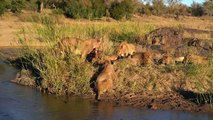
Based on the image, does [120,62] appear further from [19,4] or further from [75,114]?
[19,4]

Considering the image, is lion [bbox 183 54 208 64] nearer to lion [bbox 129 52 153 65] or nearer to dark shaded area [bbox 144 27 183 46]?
lion [bbox 129 52 153 65]

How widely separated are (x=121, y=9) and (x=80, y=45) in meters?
26.4

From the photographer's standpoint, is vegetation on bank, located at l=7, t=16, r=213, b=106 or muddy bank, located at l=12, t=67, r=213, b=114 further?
vegetation on bank, located at l=7, t=16, r=213, b=106

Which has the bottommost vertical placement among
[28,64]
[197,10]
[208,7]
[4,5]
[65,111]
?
[197,10]

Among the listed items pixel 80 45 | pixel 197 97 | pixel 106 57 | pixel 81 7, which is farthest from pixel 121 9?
pixel 197 97

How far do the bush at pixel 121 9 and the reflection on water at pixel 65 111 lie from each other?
26785 millimetres

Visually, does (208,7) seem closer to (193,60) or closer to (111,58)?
(193,60)

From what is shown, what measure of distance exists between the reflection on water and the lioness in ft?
5.19

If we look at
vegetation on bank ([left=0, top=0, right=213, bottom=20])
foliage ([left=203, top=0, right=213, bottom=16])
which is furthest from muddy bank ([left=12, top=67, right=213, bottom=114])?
foliage ([left=203, top=0, right=213, bottom=16])

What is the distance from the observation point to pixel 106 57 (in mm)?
13266

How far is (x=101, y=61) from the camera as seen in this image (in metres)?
12.8

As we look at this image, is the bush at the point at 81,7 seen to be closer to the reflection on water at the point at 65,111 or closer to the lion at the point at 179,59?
the lion at the point at 179,59

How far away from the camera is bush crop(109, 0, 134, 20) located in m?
38.2

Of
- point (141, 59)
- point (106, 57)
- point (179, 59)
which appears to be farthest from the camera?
point (179, 59)
